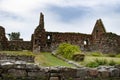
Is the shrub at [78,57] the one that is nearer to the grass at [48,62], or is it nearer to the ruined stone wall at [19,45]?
the grass at [48,62]

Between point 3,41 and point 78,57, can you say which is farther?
point 3,41

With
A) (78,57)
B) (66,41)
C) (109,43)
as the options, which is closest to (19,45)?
(66,41)

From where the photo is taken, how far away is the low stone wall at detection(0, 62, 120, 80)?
1642 cm

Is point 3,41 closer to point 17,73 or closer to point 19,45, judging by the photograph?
point 19,45

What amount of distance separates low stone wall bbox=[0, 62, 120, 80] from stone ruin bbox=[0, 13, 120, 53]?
42690 mm

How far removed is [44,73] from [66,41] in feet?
154

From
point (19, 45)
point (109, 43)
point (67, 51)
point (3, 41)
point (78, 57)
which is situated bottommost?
point (78, 57)

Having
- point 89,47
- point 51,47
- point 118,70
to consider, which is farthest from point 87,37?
point 118,70

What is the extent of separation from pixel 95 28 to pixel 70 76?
164ft

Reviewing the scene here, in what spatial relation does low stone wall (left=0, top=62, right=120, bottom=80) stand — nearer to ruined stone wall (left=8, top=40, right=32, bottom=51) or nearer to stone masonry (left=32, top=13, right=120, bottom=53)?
stone masonry (left=32, top=13, right=120, bottom=53)

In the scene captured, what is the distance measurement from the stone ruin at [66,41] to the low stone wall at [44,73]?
42.7 meters

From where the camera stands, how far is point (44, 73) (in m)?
16.6

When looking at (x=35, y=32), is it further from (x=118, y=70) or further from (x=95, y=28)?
(x=118, y=70)

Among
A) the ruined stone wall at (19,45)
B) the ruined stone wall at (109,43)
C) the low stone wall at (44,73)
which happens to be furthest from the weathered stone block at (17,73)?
the ruined stone wall at (109,43)
